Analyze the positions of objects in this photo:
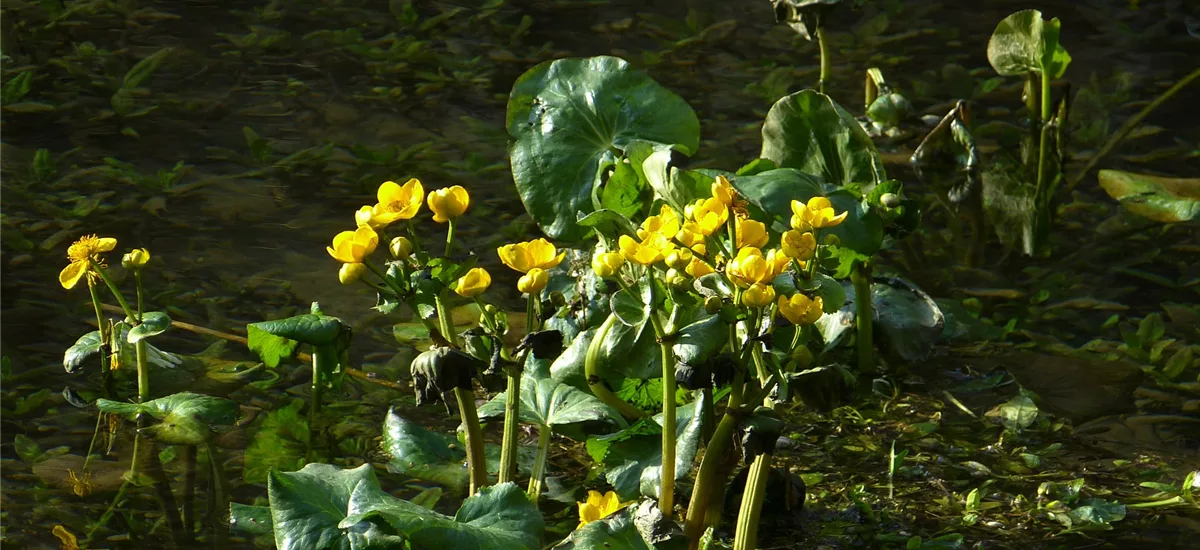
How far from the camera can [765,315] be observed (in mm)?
1556

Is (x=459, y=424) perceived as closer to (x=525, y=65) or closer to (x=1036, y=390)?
(x=1036, y=390)

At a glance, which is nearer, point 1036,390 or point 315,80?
point 1036,390

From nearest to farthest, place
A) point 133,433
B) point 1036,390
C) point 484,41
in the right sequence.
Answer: point 133,433, point 1036,390, point 484,41

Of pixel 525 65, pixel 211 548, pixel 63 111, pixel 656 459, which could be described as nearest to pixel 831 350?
pixel 656 459

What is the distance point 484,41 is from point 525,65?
20 centimetres

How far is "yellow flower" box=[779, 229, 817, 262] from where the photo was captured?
1437 mm

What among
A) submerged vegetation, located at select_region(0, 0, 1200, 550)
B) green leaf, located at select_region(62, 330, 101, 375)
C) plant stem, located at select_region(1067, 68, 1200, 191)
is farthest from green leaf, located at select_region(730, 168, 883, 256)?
plant stem, located at select_region(1067, 68, 1200, 191)

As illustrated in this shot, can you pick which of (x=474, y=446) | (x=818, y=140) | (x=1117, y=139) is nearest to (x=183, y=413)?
(x=474, y=446)

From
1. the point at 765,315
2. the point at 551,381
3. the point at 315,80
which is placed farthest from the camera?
the point at 315,80

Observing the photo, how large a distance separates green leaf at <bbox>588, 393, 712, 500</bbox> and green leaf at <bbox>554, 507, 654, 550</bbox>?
172 mm

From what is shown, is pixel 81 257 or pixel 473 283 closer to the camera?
pixel 473 283

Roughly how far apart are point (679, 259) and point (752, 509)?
13.7 inches

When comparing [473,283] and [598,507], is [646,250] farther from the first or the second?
[598,507]

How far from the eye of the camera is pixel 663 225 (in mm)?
1502
